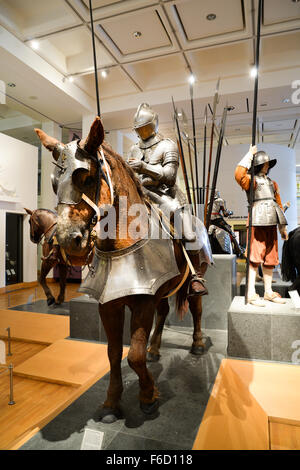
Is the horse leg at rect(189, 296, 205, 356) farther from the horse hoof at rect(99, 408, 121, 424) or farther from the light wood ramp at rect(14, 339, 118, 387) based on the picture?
the horse hoof at rect(99, 408, 121, 424)

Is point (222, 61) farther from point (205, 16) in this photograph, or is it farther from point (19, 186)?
point (19, 186)

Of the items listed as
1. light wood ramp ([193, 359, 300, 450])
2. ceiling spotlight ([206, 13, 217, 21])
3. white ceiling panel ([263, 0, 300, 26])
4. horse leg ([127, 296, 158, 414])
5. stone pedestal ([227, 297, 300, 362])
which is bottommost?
light wood ramp ([193, 359, 300, 450])

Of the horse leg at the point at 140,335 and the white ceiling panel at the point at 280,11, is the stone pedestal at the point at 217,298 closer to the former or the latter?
the horse leg at the point at 140,335

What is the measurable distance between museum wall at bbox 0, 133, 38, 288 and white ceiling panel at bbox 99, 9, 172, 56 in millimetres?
3777

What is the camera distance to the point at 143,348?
189cm

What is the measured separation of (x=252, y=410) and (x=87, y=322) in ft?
7.14

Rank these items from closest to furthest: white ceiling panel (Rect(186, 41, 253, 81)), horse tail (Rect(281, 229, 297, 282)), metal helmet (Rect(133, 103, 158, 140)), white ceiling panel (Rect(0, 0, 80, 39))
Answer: metal helmet (Rect(133, 103, 158, 140)), horse tail (Rect(281, 229, 297, 282)), white ceiling panel (Rect(0, 0, 80, 39)), white ceiling panel (Rect(186, 41, 253, 81))

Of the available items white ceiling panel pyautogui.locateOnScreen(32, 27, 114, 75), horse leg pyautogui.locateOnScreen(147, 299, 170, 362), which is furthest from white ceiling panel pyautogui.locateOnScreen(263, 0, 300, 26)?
horse leg pyautogui.locateOnScreen(147, 299, 170, 362)

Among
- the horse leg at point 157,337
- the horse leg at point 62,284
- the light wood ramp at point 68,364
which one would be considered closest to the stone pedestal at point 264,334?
the horse leg at point 157,337

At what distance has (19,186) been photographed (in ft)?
27.8

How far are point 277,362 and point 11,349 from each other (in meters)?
3.09

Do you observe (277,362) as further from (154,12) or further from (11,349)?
(154,12)

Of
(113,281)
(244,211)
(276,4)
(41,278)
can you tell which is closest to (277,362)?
(113,281)

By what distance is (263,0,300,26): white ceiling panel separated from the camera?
508cm
